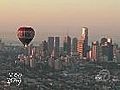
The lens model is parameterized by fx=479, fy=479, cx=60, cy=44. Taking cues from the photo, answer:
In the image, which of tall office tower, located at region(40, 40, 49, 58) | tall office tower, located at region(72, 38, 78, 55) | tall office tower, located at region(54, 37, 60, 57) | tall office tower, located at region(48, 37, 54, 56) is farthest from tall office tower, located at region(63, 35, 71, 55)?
tall office tower, located at region(40, 40, 49, 58)

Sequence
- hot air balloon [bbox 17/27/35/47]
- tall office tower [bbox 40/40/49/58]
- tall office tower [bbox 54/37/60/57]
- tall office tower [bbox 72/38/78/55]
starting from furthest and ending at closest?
1. tall office tower [bbox 72/38/78/55]
2. tall office tower [bbox 54/37/60/57]
3. tall office tower [bbox 40/40/49/58]
4. hot air balloon [bbox 17/27/35/47]

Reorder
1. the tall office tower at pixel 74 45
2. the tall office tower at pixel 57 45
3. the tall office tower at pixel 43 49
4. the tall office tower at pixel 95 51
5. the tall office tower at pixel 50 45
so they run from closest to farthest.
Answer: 1. the tall office tower at pixel 43 49
2. the tall office tower at pixel 50 45
3. the tall office tower at pixel 57 45
4. the tall office tower at pixel 95 51
5. the tall office tower at pixel 74 45

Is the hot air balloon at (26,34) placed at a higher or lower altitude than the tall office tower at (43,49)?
higher

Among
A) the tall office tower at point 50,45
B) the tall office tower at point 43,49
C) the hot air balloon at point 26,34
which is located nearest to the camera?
the hot air balloon at point 26,34

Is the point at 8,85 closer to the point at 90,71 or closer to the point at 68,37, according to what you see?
the point at 90,71

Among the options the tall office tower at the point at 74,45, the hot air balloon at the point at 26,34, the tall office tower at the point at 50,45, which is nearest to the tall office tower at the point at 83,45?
the tall office tower at the point at 74,45

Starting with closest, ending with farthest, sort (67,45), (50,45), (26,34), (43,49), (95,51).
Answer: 1. (26,34)
2. (43,49)
3. (50,45)
4. (95,51)
5. (67,45)

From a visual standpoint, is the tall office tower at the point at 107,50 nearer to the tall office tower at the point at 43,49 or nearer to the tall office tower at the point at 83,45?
the tall office tower at the point at 83,45

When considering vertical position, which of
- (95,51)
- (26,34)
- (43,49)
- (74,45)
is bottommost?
(95,51)

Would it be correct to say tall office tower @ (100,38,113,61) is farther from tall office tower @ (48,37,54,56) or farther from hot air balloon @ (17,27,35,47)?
hot air balloon @ (17,27,35,47)

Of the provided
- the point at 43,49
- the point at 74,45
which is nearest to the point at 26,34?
the point at 43,49

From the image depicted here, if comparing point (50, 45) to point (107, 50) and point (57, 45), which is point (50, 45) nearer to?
point (57, 45)
